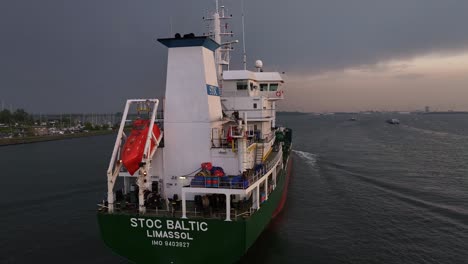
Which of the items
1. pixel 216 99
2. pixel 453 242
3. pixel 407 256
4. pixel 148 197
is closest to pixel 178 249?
pixel 148 197

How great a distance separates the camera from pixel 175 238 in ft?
38.8

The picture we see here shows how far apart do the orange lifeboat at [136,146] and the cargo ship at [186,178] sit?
4 cm

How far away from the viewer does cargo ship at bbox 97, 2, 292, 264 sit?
11734 millimetres

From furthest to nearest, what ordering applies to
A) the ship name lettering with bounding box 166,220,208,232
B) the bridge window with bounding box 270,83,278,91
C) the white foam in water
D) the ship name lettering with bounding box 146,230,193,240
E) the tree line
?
the tree line, the white foam in water, the bridge window with bounding box 270,83,278,91, the ship name lettering with bounding box 146,230,193,240, the ship name lettering with bounding box 166,220,208,232

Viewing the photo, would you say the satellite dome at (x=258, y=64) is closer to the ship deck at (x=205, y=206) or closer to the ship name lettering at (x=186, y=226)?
the ship deck at (x=205, y=206)

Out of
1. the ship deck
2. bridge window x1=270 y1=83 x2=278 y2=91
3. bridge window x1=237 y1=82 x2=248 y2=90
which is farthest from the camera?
bridge window x1=270 y1=83 x2=278 y2=91

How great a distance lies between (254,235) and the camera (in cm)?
1308

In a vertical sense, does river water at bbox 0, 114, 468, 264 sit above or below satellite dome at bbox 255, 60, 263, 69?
below

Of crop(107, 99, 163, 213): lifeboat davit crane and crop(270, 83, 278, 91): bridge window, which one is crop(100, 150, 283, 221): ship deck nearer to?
crop(107, 99, 163, 213): lifeboat davit crane

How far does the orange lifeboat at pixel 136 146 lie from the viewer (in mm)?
12555

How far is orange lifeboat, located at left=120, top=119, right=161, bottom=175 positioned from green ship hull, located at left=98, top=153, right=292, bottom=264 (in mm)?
1898

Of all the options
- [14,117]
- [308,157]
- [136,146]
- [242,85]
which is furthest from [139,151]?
[14,117]

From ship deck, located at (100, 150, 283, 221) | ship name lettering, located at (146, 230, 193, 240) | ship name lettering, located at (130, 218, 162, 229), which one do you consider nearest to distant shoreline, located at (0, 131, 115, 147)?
ship deck, located at (100, 150, 283, 221)

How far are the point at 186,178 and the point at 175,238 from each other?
3.04 meters
